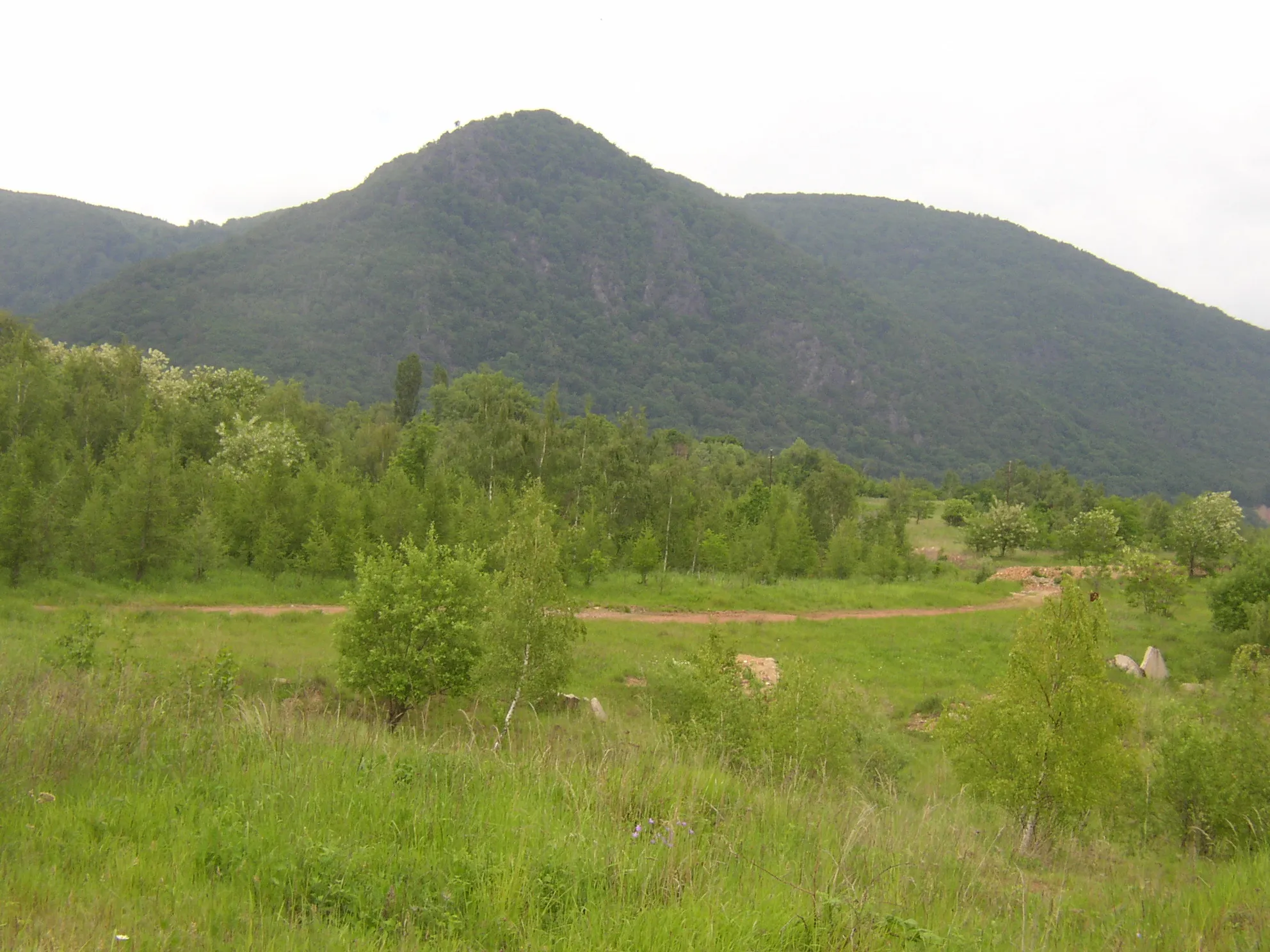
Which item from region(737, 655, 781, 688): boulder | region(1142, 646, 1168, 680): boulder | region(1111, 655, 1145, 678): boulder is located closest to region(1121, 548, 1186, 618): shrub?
region(1142, 646, 1168, 680): boulder

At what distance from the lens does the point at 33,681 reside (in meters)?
7.54

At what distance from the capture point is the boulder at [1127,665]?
29281 mm

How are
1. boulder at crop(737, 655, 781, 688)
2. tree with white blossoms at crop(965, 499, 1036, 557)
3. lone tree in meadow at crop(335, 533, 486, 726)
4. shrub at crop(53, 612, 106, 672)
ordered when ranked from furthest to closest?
tree with white blossoms at crop(965, 499, 1036, 557)
boulder at crop(737, 655, 781, 688)
lone tree in meadow at crop(335, 533, 486, 726)
shrub at crop(53, 612, 106, 672)

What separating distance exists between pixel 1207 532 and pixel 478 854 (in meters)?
61.2

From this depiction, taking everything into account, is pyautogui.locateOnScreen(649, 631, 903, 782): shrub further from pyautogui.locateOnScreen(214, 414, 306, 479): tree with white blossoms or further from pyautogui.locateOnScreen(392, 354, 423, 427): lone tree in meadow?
pyautogui.locateOnScreen(392, 354, 423, 427): lone tree in meadow

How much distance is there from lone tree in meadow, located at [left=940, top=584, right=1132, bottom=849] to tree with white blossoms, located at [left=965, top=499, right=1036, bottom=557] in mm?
49985

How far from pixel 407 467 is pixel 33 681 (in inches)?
1650

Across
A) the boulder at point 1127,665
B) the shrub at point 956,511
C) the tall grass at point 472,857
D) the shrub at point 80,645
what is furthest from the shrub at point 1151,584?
the shrub at point 80,645

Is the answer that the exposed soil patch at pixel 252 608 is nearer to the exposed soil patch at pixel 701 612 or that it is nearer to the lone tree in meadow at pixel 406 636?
the exposed soil patch at pixel 701 612

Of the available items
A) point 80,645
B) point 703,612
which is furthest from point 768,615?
point 80,645

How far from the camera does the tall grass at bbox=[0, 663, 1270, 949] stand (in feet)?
13.1

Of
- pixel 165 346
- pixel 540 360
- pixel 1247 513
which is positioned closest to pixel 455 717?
pixel 165 346

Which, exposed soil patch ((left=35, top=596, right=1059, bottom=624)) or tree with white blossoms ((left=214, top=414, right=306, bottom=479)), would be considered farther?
tree with white blossoms ((left=214, top=414, right=306, bottom=479))

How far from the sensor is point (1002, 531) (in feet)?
195
